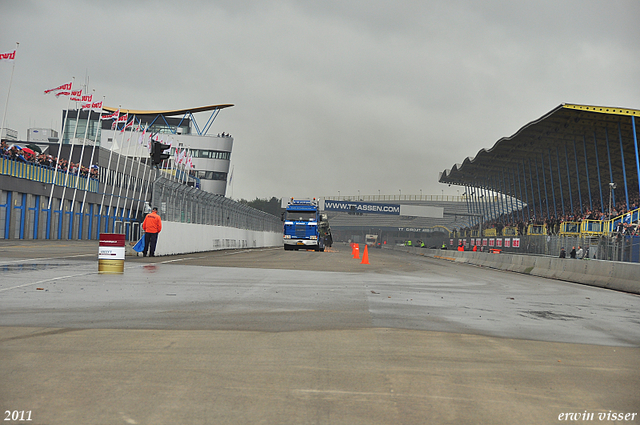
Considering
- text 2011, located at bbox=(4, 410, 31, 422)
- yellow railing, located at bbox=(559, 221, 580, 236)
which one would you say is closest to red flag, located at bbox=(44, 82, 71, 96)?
yellow railing, located at bbox=(559, 221, 580, 236)

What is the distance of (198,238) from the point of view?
34750 millimetres

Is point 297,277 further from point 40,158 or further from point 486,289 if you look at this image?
point 40,158

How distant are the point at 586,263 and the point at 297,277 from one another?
1050 centimetres

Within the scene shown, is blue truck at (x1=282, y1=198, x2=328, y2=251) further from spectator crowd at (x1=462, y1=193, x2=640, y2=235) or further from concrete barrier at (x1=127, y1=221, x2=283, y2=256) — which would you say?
spectator crowd at (x1=462, y1=193, x2=640, y2=235)

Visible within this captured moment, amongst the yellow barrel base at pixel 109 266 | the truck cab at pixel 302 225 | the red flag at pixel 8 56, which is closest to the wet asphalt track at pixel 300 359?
the yellow barrel base at pixel 109 266

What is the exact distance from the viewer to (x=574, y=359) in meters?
6.69

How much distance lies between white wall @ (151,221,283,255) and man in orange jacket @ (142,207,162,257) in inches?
61.7

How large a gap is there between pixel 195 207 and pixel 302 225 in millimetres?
16801

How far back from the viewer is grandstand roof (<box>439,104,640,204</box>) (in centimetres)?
4700

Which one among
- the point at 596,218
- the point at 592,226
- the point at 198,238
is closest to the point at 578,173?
the point at 596,218

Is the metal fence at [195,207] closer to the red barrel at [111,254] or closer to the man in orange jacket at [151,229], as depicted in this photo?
the man in orange jacket at [151,229]

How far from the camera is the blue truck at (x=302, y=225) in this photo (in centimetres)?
4956

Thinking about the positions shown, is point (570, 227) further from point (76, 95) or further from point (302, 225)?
point (76, 95)

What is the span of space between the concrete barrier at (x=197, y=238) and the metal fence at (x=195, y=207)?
0.33 metres
